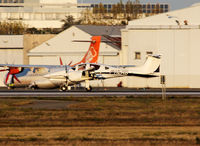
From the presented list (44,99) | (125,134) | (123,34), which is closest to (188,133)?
(125,134)

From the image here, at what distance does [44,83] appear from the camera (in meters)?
66.1

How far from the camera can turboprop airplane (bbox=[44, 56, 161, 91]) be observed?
60656mm

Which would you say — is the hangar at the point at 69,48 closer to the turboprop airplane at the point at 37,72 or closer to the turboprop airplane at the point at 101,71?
the turboprop airplane at the point at 37,72

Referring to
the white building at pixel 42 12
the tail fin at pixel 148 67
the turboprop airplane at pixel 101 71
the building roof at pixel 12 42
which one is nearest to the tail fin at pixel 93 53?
the turboprop airplane at pixel 101 71

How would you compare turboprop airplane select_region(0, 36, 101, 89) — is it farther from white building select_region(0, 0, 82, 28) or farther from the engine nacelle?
white building select_region(0, 0, 82, 28)

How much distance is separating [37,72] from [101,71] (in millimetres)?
11700

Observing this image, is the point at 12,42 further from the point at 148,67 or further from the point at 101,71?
the point at 148,67

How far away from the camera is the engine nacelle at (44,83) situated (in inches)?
2591

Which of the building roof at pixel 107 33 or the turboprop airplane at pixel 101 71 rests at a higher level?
the building roof at pixel 107 33

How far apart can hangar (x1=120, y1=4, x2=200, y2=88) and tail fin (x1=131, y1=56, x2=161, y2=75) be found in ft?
42.8

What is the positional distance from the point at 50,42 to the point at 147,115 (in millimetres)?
51299

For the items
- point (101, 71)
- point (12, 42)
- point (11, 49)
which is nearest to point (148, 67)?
point (101, 71)

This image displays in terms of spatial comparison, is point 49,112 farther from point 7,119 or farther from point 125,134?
point 125,134

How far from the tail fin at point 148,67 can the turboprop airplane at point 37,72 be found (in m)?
7.46
